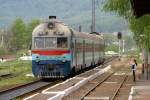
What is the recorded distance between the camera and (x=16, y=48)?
161 metres

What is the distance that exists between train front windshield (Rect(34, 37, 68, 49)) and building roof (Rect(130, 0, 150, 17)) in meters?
19.8

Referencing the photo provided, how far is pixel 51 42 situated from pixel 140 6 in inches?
829

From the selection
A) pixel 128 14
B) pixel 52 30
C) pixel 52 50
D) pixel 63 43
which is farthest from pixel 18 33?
pixel 52 50

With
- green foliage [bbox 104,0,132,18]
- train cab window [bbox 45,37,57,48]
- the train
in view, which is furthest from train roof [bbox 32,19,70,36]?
green foliage [bbox 104,0,132,18]

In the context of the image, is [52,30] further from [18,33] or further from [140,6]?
[18,33]

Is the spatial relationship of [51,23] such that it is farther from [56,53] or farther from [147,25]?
[147,25]

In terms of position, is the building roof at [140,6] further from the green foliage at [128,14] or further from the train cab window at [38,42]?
the train cab window at [38,42]

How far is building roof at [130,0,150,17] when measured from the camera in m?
12.9

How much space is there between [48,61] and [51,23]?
245 cm

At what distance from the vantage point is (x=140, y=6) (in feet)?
44.9

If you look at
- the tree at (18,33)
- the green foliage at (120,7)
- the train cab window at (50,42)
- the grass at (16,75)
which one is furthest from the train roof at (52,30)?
the tree at (18,33)

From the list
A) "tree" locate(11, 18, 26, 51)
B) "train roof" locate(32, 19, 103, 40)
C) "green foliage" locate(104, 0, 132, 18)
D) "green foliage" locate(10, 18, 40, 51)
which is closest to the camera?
"train roof" locate(32, 19, 103, 40)

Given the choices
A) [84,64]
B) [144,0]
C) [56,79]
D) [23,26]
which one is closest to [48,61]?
[56,79]

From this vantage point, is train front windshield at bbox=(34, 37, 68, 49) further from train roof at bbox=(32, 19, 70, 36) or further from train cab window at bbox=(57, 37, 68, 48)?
train roof at bbox=(32, 19, 70, 36)
